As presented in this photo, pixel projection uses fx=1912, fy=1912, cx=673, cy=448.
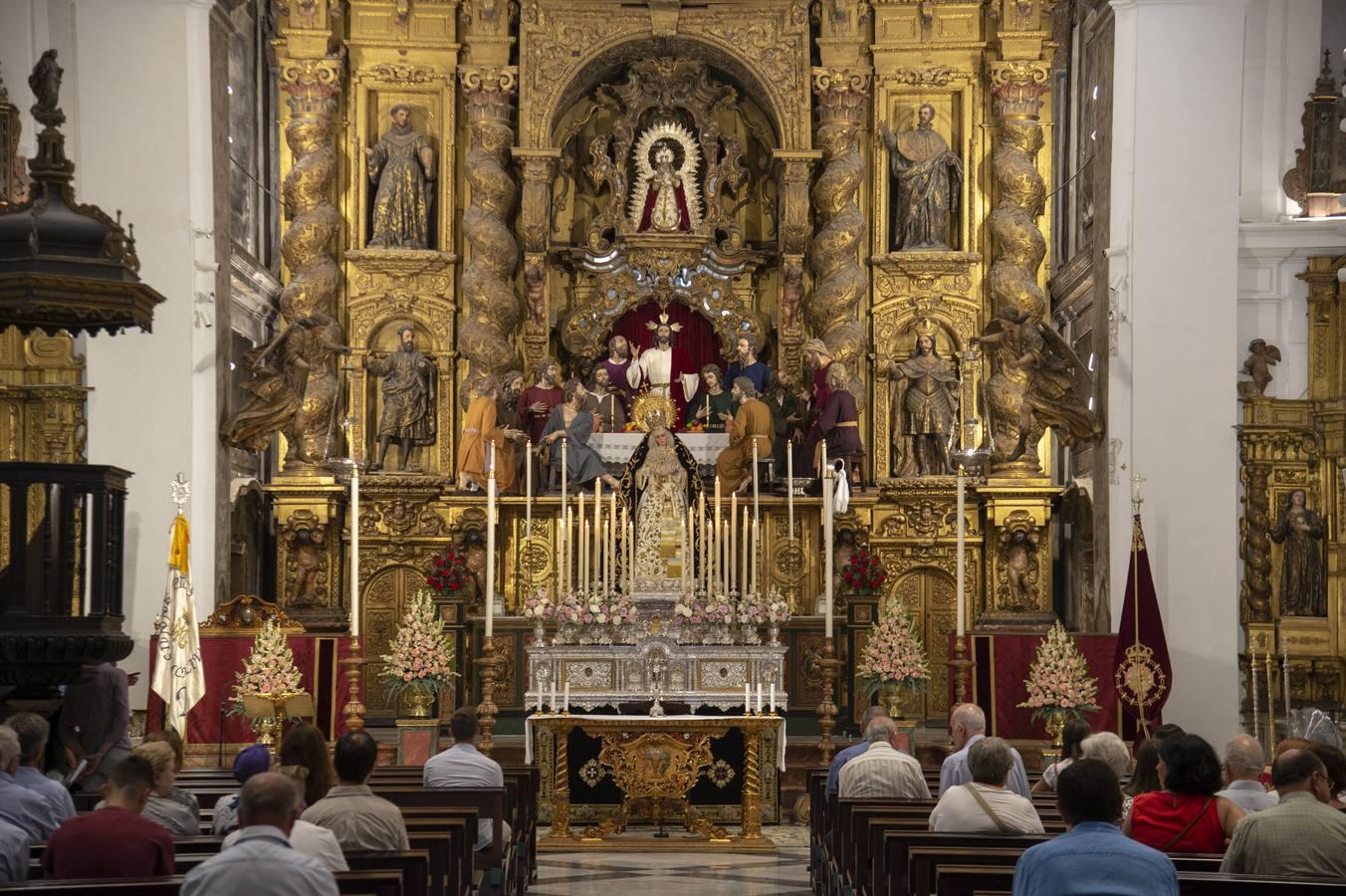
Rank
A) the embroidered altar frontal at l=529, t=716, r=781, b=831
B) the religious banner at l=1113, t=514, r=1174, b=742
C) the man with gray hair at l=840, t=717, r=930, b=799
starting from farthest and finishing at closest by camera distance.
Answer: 1. the religious banner at l=1113, t=514, r=1174, b=742
2. the embroidered altar frontal at l=529, t=716, r=781, b=831
3. the man with gray hair at l=840, t=717, r=930, b=799

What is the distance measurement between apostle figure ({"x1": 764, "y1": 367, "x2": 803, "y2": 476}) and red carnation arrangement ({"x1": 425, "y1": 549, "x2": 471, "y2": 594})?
4509 mm

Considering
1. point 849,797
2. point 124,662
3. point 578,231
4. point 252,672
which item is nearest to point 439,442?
point 578,231

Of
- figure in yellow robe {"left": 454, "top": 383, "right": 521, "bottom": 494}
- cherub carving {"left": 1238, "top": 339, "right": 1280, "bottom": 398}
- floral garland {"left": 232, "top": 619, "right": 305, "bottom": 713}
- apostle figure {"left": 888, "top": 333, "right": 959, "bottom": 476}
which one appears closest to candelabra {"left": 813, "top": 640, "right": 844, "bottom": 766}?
floral garland {"left": 232, "top": 619, "right": 305, "bottom": 713}

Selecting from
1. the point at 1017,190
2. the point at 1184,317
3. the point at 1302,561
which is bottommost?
the point at 1302,561

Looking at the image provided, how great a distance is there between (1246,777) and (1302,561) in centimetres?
1045

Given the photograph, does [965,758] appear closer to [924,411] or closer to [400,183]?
[924,411]

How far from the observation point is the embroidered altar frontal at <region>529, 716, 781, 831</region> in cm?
1590

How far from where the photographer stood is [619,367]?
73.8 feet

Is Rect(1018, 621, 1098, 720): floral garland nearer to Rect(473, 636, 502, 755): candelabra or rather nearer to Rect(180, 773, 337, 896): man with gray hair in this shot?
Rect(473, 636, 502, 755): candelabra

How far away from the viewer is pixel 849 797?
36.3 ft

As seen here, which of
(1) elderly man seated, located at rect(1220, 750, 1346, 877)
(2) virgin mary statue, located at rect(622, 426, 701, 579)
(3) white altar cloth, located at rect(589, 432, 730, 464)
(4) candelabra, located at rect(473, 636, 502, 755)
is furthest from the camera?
(3) white altar cloth, located at rect(589, 432, 730, 464)

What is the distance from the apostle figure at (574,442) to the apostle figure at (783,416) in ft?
7.00

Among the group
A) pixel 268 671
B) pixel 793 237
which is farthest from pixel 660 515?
pixel 793 237

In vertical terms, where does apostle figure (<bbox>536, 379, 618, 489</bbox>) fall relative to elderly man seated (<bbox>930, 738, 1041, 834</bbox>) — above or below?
above
